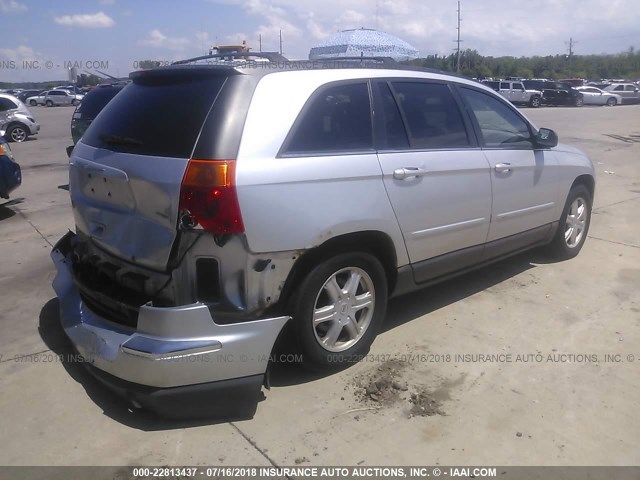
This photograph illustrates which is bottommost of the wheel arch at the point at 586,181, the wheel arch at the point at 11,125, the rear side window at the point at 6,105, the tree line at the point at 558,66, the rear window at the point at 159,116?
the wheel arch at the point at 586,181

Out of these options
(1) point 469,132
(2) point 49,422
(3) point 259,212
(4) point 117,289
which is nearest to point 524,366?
(1) point 469,132

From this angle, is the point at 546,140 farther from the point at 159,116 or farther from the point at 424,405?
the point at 159,116

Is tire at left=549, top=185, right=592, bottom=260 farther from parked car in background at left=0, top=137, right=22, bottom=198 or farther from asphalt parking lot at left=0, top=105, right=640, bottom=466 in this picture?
parked car in background at left=0, top=137, right=22, bottom=198

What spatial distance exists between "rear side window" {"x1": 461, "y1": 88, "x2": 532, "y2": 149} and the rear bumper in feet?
7.86

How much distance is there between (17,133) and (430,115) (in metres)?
17.4

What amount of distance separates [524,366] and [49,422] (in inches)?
111

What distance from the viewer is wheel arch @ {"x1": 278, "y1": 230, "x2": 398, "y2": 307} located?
330cm

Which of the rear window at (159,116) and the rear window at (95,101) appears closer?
the rear window at (159,116)

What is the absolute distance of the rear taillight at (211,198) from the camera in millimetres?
2951

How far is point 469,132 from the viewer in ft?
14.5

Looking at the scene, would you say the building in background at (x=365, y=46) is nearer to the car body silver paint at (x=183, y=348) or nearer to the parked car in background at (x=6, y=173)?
the parked car in background at (x=6, y=173)

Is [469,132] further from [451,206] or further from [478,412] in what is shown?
[478,412]

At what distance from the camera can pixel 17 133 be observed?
18.3m

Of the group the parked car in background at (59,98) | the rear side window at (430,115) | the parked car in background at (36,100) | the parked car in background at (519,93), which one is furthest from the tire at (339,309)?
the parked car in background at (36,100)
